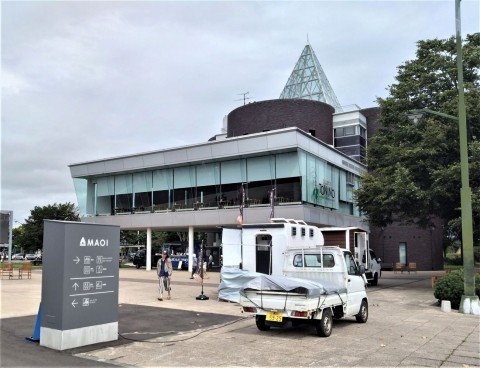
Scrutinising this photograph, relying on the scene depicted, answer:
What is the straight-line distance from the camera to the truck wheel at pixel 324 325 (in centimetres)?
1052

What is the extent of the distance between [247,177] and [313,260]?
23.9 metres

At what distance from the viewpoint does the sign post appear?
901cm

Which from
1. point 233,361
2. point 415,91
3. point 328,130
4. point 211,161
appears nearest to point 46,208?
point 211,161

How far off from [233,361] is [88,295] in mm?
3206

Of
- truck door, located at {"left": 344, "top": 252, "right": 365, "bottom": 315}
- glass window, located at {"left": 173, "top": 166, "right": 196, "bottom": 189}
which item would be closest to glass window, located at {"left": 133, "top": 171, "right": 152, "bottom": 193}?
glass window, located at {"left": 173, "top": 166, "right": 196, "bottom": 189}

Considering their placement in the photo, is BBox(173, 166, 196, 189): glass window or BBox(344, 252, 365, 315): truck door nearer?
BBox(344, 252, 365, 315): truck door

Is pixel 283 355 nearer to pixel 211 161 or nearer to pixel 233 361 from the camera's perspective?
pixel 233 361

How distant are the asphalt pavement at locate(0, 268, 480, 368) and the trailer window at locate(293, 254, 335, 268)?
5.29 ft

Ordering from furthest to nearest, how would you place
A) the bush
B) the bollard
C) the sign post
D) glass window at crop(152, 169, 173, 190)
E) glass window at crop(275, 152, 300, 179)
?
glass window at crop(152, 169, 173, 190) < glass window at crop(275, 152, 300, 179) < the bush < the bollard < the sign post

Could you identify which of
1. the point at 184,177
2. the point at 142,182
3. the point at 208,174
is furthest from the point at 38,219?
the point at 208,174

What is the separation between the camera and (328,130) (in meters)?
52.7

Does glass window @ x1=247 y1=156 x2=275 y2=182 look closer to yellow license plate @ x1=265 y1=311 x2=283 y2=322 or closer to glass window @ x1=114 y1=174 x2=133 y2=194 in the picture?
glass window @ x1=114 y1=174 x2=133 y2=194

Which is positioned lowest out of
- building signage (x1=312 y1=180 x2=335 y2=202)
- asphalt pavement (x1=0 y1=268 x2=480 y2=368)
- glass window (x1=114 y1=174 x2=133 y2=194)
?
asphalt pavement (x1=0 y1=268 x2=480 y2=368)

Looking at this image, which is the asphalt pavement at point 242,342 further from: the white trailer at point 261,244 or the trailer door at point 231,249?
the trailer door at point 231,249
